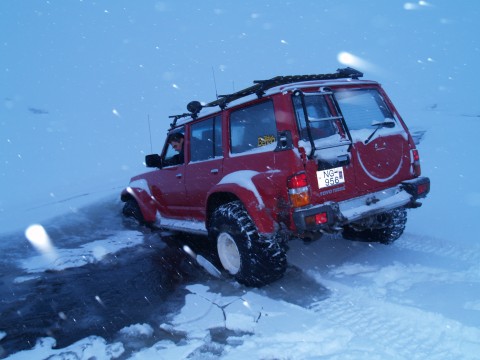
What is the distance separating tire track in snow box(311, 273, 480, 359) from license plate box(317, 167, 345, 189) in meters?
1.06

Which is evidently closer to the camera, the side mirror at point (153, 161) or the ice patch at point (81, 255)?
the ice patch at point (81, 255)

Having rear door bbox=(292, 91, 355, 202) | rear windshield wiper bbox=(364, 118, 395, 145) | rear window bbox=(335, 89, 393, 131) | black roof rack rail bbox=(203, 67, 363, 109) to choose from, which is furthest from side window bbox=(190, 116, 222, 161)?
rear windshield wiper bbox=(364, 118, 395, 145)

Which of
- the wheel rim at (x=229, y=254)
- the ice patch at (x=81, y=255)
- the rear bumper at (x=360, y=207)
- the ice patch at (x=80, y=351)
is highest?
the rear bumper at (x=360, y=207)

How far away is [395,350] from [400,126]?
95.8 inches

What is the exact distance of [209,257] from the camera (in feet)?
16.1

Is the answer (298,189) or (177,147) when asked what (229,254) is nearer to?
(298,189)

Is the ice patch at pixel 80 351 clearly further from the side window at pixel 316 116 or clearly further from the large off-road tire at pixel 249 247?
the side window at pixel 316 116

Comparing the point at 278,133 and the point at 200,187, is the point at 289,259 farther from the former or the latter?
the point at 278,133

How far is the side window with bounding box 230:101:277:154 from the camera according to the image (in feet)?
11.6

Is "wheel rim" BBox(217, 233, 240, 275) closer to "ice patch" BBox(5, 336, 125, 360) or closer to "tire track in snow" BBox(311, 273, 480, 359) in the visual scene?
"tire track in snow" BBox(311, 273, 480, 359)

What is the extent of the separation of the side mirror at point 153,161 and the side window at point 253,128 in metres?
1.83

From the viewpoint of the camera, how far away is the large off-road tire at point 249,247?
11.3 feet

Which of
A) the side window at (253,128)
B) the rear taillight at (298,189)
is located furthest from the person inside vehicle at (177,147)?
the rear taillight at (298,189)

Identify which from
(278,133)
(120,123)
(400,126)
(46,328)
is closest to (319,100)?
(278,133)
